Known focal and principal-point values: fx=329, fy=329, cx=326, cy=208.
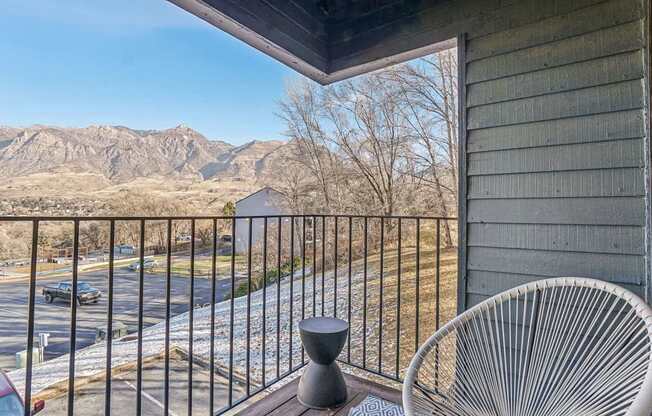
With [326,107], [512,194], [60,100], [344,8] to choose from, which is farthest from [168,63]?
[512,194]

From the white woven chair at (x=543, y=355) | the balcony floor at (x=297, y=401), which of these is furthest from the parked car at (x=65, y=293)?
the white woven chair at (x=543, y=355)

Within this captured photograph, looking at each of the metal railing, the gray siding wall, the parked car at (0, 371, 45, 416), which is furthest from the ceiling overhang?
the parked car at (0, 371, 45, 416)

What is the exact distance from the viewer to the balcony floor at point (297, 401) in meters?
1.74

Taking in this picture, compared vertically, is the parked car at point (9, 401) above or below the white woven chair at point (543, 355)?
below

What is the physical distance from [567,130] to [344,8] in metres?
1.67

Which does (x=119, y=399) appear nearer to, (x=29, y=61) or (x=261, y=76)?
(x=261, y=76)

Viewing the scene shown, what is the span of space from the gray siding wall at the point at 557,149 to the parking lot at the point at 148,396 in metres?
5.04

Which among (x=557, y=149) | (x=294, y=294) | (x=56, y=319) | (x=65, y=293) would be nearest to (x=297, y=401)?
(x=557, y=149)

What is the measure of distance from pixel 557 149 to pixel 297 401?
1832 mm

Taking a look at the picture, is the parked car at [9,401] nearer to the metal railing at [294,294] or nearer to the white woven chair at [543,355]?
the metal railing at [294,294]

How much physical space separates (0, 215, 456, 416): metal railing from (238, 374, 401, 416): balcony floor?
12cm

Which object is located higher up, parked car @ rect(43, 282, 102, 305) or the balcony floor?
the balcony floor

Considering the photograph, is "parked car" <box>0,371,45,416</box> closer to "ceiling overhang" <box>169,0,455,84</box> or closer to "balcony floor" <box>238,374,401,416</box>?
"balcony floor" <box>238,374,401,416</box>

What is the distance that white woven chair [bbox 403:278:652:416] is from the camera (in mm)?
1118
